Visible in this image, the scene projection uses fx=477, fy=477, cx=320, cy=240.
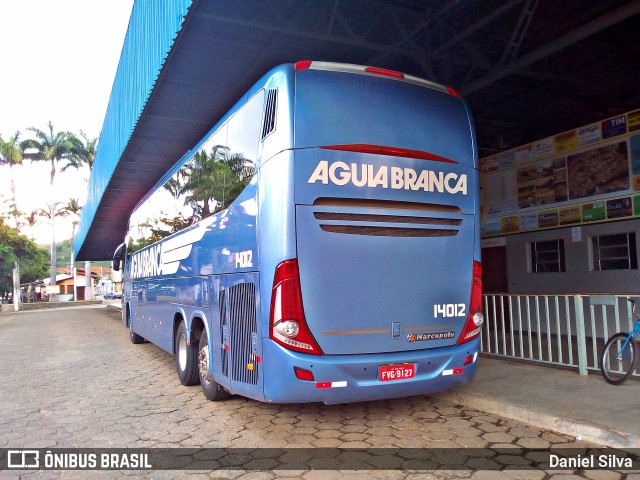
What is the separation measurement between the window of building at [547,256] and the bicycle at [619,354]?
4.64 meters

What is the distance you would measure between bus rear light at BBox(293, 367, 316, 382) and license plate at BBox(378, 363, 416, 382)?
2.27 feet

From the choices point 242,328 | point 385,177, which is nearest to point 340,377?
point 242,328

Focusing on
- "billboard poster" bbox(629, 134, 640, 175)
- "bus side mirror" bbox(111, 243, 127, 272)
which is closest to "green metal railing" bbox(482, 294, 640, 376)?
"billboard poster" bbox(629, 134, 640, 175)

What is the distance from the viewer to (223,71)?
9.15 meters

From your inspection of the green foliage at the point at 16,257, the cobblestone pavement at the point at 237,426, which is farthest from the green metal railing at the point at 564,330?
the green foliage at the point at 16,257

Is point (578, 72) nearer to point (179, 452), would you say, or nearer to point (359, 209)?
point (359, 209)

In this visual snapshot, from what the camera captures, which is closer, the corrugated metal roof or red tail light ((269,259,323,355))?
red tail light ((269,259,323,355))

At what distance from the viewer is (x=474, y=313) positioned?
5.30 m

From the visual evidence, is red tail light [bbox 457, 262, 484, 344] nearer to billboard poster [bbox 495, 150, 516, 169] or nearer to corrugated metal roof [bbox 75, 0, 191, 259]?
corrugated metal roof [bbox 75, 0, 191, 259]

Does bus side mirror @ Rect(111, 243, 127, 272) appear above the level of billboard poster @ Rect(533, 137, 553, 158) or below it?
below

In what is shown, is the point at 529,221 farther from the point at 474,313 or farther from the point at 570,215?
the point at 474,313

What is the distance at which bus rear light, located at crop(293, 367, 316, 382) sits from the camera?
438 cm

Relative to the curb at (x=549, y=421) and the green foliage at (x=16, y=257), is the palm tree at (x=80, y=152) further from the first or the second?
the curb at (x=549, y=421)

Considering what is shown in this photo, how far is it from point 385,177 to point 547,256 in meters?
7.92
